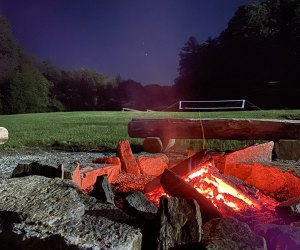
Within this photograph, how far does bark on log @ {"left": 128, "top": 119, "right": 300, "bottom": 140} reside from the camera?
16.4ft

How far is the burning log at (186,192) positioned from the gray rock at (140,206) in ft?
1.02

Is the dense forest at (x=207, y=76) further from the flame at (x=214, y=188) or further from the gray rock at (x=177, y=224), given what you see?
the gray rock at (x=177, y=224)

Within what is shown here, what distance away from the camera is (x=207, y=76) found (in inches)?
1200

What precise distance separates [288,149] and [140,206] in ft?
10.5

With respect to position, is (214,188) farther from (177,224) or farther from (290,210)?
(177,224)

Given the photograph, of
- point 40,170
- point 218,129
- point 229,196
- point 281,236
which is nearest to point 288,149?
point 218,129

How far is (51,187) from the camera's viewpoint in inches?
99.0

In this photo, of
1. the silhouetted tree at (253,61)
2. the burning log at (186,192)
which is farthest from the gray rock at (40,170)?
Answer: the silhouetted tree at (253,61)

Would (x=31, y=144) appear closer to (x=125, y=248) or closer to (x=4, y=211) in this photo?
(x=4, y=211)

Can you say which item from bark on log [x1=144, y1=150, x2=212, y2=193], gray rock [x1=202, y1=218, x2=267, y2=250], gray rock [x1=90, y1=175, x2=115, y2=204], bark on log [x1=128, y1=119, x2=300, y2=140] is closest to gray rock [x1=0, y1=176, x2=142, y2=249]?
gray rock [x1=90, y1=175, x2=115, y2=204]

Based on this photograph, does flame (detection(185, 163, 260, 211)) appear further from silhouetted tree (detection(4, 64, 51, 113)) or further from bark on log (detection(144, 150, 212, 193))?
silhouetted tree (detection(4, 64, 51, 113))

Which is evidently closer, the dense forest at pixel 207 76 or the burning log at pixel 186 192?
the burning log at pixel 186 192

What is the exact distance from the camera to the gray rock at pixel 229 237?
1926mm

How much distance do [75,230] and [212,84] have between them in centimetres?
2861
